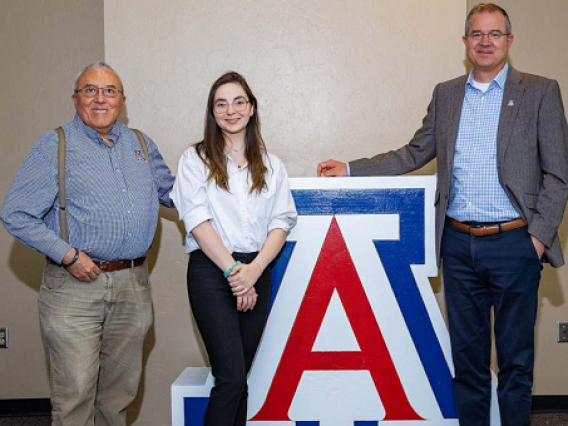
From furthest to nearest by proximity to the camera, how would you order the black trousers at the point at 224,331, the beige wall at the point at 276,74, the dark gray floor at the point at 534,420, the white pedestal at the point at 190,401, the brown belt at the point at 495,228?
1. the dark gray floor at the point at 534,420
2. the beige wall at the point at 276,74
3. the white pedestal at the point at 190,401
4. the brown belt at the point at 495,228
5. the black trousers at the point at 224,331

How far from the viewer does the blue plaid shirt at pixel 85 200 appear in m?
2.34

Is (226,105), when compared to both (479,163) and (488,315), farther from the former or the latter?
(488,315)

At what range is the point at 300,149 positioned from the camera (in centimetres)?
340

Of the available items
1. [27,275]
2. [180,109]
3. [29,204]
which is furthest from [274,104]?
[27,275]

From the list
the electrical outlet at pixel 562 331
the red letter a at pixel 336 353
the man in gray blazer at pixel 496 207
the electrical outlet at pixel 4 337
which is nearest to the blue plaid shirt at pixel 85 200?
the red letter a at pixel 336 353

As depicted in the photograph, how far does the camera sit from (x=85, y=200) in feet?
7.89

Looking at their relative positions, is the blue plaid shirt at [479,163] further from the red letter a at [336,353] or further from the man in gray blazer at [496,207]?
the red letter a at [336,353]

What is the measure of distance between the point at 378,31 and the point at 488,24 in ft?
2.77

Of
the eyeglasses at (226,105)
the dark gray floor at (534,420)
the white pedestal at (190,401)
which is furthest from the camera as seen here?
the dark gray floor at (534,420)

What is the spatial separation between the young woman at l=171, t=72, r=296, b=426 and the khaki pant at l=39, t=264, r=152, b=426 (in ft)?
0.96

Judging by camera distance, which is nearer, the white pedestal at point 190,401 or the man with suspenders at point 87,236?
the man with suspenders at point 87,236

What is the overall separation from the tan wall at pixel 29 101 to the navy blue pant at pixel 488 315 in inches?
92.3

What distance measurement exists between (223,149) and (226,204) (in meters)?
0.21

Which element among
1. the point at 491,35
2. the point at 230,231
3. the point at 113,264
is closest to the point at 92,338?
the point at 113,264
